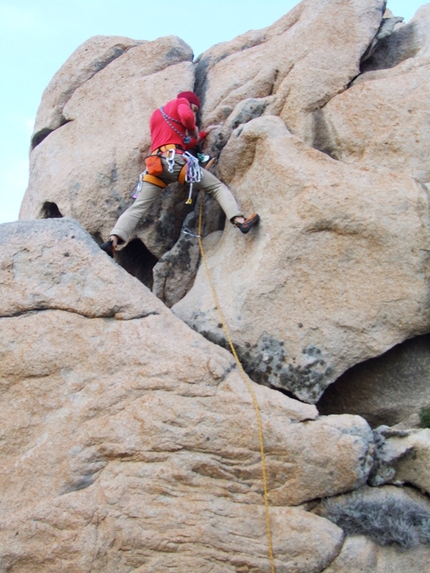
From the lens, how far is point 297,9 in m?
12.2

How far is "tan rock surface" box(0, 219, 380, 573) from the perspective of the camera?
681 cm

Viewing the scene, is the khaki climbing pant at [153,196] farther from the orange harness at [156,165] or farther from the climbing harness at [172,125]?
the climbing harness at [172,125]

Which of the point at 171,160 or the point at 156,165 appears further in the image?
the point at 156,165

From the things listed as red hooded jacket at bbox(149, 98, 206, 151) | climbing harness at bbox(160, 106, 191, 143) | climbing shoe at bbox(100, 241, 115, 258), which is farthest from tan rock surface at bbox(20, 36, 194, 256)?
climbing shoe at bbox(100, 241, 115, 258)

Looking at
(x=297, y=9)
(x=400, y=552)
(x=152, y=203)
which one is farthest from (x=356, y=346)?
(x=297, y=9)

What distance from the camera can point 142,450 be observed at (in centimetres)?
721

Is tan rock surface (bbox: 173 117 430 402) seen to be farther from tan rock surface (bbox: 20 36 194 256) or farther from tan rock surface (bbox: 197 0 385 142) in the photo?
tan rock surface (bbox: 20 36 194 256)

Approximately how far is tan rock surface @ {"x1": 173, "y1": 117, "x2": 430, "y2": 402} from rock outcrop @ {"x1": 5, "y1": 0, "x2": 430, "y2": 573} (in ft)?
0.10

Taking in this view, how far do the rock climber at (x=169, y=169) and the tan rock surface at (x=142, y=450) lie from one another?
1.97m

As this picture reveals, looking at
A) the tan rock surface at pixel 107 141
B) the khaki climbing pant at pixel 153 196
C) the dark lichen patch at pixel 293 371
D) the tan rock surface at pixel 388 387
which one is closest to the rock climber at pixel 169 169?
the khaki climbing pant at pixel 153 196

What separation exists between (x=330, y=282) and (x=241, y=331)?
151cm

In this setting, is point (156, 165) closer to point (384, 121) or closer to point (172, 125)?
point (172, 125)

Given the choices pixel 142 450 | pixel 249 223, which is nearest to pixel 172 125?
pixel 249 223

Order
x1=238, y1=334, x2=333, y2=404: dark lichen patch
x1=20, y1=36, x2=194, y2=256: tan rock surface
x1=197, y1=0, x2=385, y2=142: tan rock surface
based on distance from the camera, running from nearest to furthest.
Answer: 1. x1=238, y1=334, x2=333, y2=404: dark lichen patch
2. x1=197, y1=0, x2=385, y2=142: tan rock surface
3. x1=20, y1=36, x2=194, y2=256: tan rock surface
